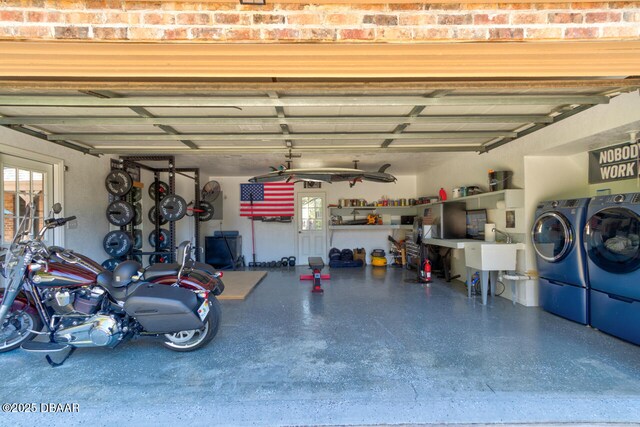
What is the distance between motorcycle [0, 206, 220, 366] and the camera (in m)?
2.71

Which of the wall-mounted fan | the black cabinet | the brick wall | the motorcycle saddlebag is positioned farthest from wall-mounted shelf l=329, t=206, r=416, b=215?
the brick wall

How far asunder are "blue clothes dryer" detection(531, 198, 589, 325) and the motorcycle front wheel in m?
3.96

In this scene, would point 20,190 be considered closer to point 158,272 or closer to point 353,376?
point 158,272

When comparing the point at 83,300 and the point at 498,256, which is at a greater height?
the point at 498,256

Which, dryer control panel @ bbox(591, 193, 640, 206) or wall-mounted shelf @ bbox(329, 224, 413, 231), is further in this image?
wall-mounted shelf @ bbox(329, 224, 413, 231)

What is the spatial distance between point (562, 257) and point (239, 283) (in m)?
4.96

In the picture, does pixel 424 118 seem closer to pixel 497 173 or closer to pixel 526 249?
pixel 497 173

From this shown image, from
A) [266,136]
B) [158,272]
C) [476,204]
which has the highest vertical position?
[266,136]

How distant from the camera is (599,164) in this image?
→ 167 inches

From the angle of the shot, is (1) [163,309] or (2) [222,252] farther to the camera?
(2) [222,252]

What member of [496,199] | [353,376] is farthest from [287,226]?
[353,376]

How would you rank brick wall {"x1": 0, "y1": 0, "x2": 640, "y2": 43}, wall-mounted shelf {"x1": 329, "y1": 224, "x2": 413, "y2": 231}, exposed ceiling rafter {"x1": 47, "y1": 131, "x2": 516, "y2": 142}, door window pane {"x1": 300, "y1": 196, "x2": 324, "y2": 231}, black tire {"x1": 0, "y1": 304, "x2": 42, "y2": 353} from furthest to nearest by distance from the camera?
door window pane {"x1": 300, "y1": 196, "x2": 324, "y2": 231} → wall-mounted shelf {"x1": 329, "y1": 224, "x2": 413, "y2": 231} → exposed ceiling rafter {"x1": 47, "y1": 131, "x2": 516, "y2": 142} → black tire {"x1": 0, "y1": 304, "x2": 42, "y2": 353} → brick wall {"x1": 0, "y1": 0, "x2": 640, "y2": 43}

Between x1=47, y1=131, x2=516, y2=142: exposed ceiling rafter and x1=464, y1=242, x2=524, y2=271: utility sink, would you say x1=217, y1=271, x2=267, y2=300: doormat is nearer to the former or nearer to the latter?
x1=47, y1=131, x2=516, y2=142: exposed ceiling rafter

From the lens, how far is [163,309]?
2.69 metres
